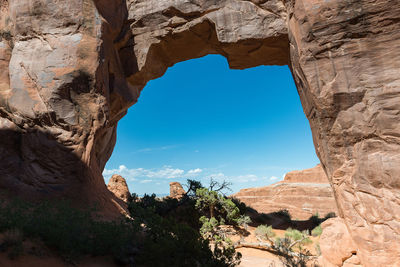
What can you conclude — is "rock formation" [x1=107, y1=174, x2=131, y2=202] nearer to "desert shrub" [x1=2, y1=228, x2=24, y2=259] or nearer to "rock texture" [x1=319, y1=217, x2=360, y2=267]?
"desert shrub" [x1=2, y1=228, x2=24, y2=259]

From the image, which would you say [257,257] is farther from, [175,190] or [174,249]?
[175,190]

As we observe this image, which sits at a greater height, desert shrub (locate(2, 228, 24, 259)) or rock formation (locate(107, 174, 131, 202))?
rock formation (locate(107, 174, 131, 202))

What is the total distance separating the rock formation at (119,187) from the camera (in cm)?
1860

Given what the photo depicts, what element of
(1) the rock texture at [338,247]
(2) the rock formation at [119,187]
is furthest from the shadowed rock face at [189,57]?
(2) the rock formation at [119,187]

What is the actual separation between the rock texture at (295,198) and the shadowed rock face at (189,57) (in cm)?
1626

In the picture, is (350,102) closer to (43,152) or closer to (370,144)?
(370,144)

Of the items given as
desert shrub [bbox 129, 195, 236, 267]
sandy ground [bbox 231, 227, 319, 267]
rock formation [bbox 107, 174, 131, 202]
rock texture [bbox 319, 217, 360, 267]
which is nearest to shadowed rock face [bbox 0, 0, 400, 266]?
rock texture [bbox 319, 217, 360, 267]

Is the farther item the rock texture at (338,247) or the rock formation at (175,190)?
the rock formation at (175,190)

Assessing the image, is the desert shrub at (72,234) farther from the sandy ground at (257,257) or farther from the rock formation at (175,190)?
the rock formation at (175,190)

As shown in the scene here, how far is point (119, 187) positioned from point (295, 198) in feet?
59.3

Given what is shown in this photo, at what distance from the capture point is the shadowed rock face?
6699mm

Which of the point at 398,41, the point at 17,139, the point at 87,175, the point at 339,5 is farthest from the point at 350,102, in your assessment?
the point at 17,139

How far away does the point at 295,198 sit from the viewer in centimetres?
2548

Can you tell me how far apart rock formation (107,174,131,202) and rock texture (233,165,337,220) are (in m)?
12.4
